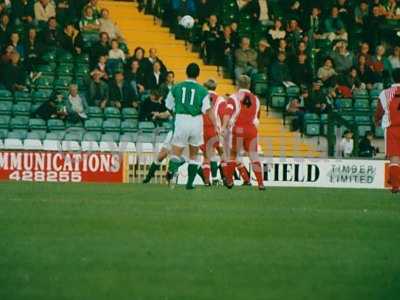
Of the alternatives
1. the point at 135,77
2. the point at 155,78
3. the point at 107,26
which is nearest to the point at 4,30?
the point at 107,26

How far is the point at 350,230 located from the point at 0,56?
14028 mm

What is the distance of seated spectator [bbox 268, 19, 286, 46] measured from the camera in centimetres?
2944

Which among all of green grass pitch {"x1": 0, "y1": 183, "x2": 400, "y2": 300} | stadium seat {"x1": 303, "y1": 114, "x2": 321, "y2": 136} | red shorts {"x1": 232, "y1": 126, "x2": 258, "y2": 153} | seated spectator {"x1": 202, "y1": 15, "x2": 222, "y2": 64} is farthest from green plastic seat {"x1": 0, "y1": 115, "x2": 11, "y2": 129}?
green grass pitch {"x1": 0, "y1": 183, "x2": 400, "y2": 300}

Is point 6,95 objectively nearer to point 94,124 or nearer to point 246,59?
point 94,124

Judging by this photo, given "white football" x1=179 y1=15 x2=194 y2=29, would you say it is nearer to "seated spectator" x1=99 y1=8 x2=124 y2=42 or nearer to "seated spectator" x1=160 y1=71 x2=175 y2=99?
"seated spectator" x1=99 y1=8 x2=124 y2=42

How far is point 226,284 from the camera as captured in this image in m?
9.30

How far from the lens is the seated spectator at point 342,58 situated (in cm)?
2950

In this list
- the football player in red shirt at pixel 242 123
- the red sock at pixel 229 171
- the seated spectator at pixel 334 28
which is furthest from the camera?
the seated spectator at pixel 334 28

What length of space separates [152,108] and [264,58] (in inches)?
148

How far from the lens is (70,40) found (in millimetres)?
26625

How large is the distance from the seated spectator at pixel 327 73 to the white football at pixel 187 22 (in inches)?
134

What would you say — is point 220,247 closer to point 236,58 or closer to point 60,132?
point 60,132

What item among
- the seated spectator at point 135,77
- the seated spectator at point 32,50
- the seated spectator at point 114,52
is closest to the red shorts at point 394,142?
the seated spectator at point 135,77

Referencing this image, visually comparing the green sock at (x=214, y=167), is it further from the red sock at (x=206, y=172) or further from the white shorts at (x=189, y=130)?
the white shorts at (x=189, y=130)
